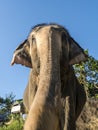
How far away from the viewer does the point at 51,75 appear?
2.25 metres

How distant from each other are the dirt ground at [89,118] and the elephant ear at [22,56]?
4.70 meters

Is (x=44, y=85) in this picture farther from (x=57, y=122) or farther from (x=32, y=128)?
(x=32, y=128)

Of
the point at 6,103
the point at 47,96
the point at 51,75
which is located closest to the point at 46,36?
the point at 51,75

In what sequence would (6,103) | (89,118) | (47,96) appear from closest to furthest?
(47,96)
(89,118)
(6,103)

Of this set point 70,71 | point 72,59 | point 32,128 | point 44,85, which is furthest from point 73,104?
point 32,128

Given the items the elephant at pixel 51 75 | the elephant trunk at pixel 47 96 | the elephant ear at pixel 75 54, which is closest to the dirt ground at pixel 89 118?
the elephant at pixel 51 75

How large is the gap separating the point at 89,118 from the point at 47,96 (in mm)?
6527

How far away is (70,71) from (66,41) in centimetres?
64

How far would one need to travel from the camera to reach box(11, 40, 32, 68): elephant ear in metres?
3.32

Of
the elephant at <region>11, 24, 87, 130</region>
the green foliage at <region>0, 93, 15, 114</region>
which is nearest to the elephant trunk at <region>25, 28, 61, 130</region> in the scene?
the elephant at <region>11, 24, 87, 130</region>

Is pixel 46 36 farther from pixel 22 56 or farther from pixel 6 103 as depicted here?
pixel 6 103

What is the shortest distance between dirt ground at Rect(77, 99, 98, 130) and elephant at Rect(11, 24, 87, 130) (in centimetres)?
382

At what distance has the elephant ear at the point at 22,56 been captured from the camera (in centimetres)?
332

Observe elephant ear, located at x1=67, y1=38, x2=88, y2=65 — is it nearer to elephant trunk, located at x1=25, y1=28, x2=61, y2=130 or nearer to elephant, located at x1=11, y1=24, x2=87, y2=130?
elephant, located at x1=11, y1=24, x2=87, y2=130
